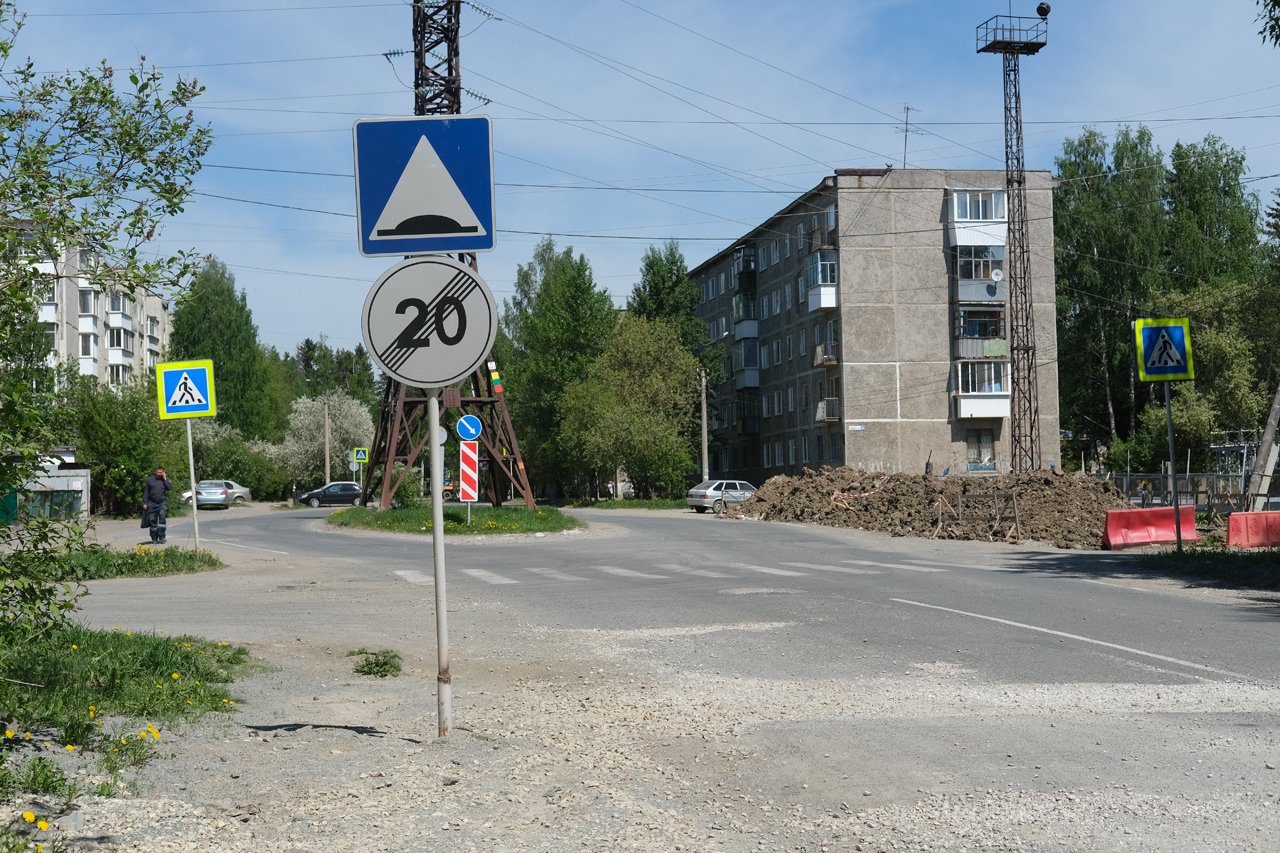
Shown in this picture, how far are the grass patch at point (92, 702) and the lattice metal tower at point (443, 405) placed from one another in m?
25.0

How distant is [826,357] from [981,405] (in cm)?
820

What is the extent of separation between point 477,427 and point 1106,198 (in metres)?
49.0

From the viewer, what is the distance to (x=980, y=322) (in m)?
65.5

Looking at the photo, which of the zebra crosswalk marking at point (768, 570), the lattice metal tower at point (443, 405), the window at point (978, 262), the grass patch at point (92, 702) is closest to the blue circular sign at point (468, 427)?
the lattice metal tower at point (443, 405)

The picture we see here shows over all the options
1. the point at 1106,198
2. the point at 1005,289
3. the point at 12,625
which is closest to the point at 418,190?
the point at 12,625

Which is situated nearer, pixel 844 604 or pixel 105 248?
pixel 105 248

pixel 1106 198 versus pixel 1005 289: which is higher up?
pixel 1106 198

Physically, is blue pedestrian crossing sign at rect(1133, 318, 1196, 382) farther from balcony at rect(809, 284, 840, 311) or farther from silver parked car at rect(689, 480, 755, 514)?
balcony at rect(809, 284, 840, 311)

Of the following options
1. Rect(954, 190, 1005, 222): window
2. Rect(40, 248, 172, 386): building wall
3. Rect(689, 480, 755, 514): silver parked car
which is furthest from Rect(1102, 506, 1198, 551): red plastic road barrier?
Rect(40, 248, 172, 386): building wall

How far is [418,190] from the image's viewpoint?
675cm

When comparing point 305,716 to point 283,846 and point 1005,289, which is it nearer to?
point 283,846

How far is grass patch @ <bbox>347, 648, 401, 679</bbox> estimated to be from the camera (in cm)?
937

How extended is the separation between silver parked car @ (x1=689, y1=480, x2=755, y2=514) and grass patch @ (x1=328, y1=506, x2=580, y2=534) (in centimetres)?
1897

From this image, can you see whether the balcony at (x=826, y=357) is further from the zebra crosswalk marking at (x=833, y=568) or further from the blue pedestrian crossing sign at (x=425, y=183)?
the blue pedestrian crossing sign at (x=425, y=183)
